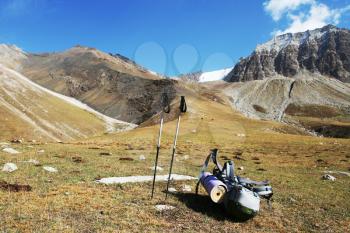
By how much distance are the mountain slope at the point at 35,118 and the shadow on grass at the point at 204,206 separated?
9171 cm

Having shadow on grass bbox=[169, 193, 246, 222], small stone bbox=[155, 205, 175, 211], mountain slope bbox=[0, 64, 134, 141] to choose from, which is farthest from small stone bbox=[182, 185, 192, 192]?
mountain slope bbox=[0, 64, 134, 141]

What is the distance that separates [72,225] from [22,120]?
11109 centimetres

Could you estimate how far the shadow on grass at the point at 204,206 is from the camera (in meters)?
20.7

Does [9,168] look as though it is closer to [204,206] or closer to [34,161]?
[34,161]

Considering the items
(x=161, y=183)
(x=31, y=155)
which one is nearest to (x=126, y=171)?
(x=161, y=183)

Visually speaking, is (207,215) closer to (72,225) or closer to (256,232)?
(256,232)

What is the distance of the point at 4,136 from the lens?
105 metres

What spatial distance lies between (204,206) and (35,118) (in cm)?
11775

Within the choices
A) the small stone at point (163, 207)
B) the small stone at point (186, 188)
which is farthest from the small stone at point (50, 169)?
the small stone at point (163, 207)

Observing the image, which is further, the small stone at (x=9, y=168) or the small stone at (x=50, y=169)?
the small stone at (x=50, y=169)

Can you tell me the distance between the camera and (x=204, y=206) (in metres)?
22.3

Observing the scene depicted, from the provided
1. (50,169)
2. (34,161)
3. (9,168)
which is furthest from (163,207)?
(34,161)

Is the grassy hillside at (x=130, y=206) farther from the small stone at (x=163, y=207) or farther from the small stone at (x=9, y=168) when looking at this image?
the small stone at (x=9, y=168)

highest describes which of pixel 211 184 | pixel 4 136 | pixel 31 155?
pixel 211 184
